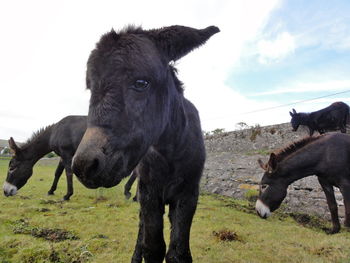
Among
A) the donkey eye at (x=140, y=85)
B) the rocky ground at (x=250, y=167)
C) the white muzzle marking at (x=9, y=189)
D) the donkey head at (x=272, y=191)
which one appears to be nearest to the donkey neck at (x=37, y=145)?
the white muzzle marking at (x=9, y=189)

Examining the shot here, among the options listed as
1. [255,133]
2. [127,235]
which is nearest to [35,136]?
[127,235]

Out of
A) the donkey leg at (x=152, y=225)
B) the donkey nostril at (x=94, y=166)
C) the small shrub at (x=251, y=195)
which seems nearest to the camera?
the donkey nostril at (x=94, y=166)

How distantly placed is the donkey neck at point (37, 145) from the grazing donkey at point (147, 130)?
26.1 ft

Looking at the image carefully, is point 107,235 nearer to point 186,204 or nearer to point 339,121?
point 186,204

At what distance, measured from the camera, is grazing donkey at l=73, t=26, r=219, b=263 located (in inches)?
68.4

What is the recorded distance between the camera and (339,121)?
12.5m

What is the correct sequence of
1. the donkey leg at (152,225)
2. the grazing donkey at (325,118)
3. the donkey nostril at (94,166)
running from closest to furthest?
the donkey nostril at (94,166) → the donkey leg at (152,225) → the grazing donkey at (325,118)

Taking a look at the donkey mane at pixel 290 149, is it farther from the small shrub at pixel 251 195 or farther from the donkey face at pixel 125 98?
the donkey face at pixel 125 98

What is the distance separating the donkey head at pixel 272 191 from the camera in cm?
641

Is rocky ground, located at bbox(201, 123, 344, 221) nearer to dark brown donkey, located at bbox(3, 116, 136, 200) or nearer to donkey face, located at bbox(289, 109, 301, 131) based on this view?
donkey face, located at bbox(289, 109, 301, 131)

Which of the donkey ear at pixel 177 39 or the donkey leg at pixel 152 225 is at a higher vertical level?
the donkey ear at pixel 177 39

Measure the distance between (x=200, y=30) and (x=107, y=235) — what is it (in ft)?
14.9

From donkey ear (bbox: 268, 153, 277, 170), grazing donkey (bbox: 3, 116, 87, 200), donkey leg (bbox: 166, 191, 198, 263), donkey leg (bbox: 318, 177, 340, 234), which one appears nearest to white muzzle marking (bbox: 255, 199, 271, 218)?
donkey ear (bbox: 268, 153, 277, 170)

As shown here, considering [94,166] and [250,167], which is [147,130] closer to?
[94,166]
